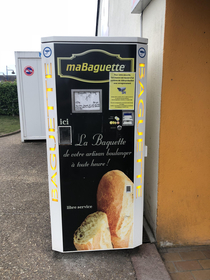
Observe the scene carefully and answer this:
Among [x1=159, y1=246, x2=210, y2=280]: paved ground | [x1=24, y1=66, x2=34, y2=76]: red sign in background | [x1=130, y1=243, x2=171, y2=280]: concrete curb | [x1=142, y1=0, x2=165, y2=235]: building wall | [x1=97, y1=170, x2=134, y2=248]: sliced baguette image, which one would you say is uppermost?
[x1=24, y1=66, x2=34, y2=76]: red sign in background

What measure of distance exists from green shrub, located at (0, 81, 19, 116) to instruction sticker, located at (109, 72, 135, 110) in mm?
13102

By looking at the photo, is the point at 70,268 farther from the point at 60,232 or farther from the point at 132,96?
the point at 132,96

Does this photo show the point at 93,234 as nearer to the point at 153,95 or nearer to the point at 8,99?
the point at 153,95

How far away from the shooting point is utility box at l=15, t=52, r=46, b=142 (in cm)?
713

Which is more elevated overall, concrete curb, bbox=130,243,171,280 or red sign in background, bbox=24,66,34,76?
red sign in background, bbox=24,66,34,76

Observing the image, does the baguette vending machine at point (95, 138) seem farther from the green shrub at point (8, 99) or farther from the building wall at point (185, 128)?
the green shrub at point (8, 99)

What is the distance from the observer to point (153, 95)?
107 inches

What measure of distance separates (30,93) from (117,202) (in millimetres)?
5866

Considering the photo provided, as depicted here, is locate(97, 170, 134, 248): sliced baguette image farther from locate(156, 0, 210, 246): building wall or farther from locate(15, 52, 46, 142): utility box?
locate(15, 52, 46, 142): utility box

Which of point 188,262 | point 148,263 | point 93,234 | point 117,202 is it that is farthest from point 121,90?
point 188,262

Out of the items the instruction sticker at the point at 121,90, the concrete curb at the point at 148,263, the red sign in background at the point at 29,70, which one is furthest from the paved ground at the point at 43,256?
the red sign in background at the point at 29,70

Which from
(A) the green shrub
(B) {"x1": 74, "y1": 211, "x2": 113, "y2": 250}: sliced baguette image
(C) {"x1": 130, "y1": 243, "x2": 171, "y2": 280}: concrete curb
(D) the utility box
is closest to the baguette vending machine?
(B) {"x1": 74, "y1": 211, "x2": 113, "y2": 250}: sliced baguette image

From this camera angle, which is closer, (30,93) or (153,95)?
(153,95)

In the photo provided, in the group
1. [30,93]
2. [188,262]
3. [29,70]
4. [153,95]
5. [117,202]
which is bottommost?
[188,262]
